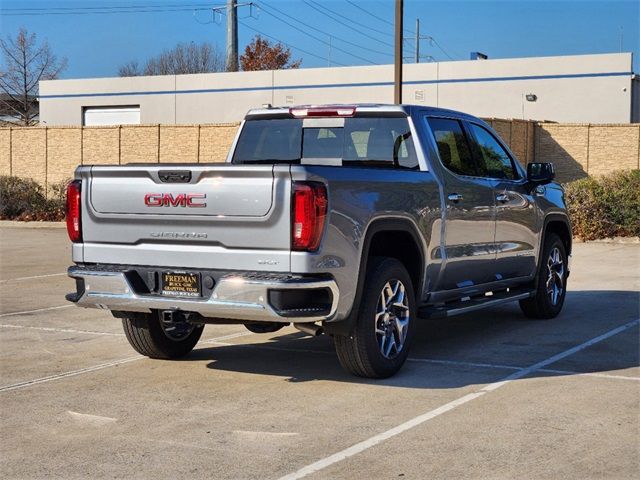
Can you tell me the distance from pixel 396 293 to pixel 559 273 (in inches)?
149

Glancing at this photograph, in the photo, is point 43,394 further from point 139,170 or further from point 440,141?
point 440,141

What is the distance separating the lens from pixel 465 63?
4450 centimetres

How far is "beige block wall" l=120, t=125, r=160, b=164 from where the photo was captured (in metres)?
35.8

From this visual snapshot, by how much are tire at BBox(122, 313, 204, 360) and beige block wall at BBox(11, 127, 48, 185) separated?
30.0m

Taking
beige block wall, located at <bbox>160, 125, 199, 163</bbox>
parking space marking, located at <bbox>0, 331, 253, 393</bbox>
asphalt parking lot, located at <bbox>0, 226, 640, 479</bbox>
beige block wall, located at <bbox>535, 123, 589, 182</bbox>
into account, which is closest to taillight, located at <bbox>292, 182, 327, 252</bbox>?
asphalt parking lot, located at <bbox>0, 226, 640, 479</bbox>

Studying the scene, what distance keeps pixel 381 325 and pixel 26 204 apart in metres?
23.6

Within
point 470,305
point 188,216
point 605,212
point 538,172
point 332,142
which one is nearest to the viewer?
point 188,216

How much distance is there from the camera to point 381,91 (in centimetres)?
4653

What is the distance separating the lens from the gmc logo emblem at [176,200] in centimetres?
712

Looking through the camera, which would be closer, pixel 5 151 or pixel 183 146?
pixel 183 146

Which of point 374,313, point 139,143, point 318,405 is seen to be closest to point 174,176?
point 374,313

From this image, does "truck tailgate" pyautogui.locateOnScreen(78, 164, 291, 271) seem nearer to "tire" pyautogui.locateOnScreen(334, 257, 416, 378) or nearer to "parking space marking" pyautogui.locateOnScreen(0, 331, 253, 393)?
"tire" pyautogui.locateOnScreen(334, 257, 416, 378)

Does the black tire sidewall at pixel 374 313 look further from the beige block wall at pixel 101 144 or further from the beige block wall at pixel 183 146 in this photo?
the beige block wall at pixel 101 144

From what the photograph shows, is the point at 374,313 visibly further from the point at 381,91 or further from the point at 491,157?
the point at 381,91
